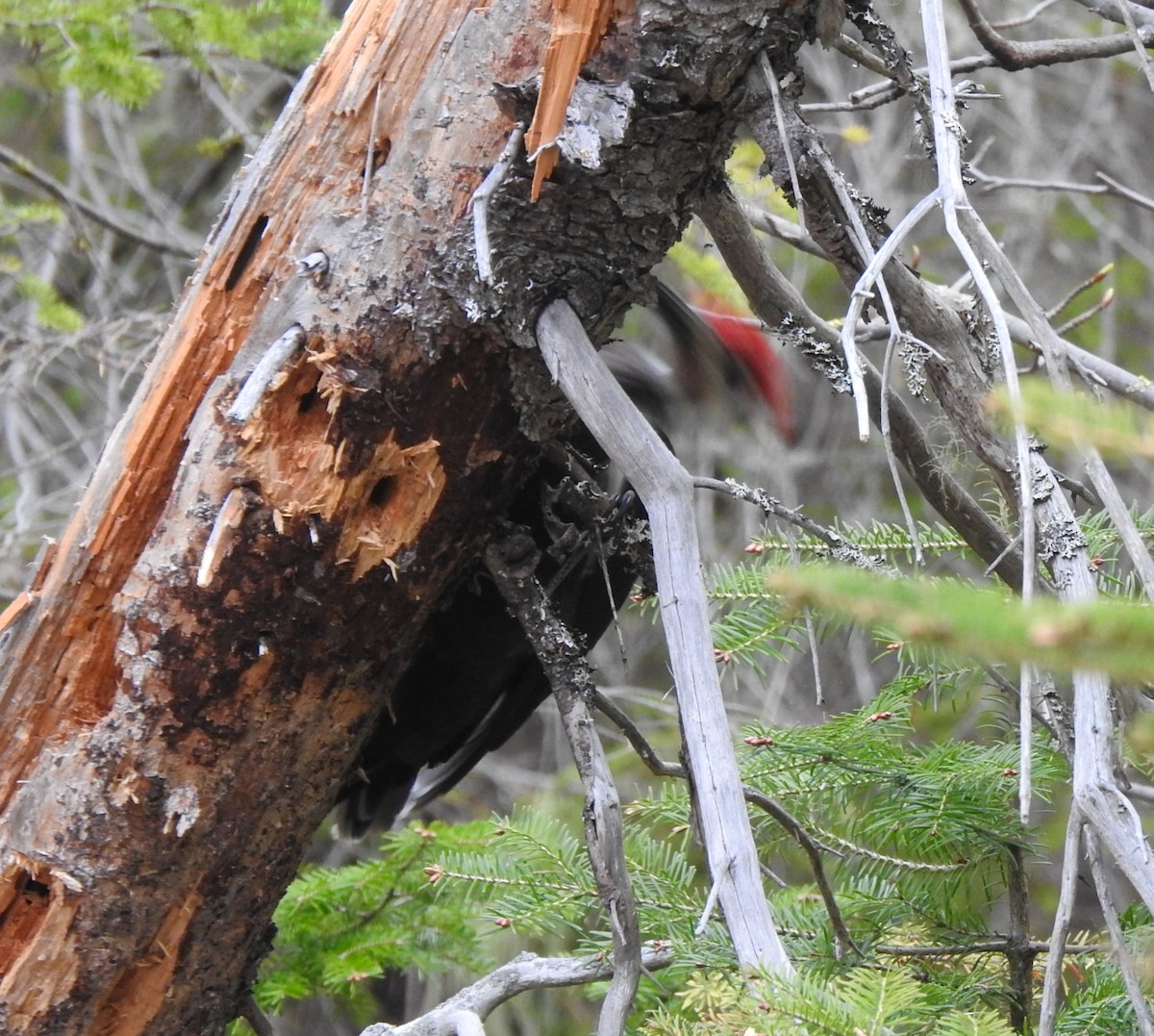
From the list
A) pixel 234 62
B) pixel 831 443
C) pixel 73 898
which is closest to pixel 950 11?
pixel 831 443

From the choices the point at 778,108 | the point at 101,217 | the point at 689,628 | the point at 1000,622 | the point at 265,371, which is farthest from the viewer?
the point at 101,217

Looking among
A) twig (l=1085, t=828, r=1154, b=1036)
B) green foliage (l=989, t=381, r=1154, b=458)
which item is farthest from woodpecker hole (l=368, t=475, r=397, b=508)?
green foliage (l=989, t=381, r=1154, b=458)

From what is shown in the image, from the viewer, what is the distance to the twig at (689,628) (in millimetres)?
843

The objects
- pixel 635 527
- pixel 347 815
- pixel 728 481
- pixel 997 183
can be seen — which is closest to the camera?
pixel 728 481

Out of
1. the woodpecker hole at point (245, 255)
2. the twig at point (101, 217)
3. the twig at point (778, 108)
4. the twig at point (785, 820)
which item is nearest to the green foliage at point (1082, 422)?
the twig at point (778, 108)

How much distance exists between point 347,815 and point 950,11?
12.5ft

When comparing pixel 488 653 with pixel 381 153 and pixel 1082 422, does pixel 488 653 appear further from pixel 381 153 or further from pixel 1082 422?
pixel 1082 422

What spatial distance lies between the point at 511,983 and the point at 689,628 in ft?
1.98

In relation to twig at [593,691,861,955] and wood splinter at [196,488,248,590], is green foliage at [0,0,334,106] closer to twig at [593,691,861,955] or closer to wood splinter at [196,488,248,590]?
wood splinter at [196,488,248,590]

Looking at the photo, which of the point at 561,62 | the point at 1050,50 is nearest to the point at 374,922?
the point at 561,62

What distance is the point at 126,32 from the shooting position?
2.36 m

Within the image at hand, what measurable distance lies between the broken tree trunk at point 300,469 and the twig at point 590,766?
8 centimetres

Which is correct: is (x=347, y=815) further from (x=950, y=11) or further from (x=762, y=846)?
(x=950, y=11)

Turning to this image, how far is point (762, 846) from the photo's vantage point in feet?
5.29
